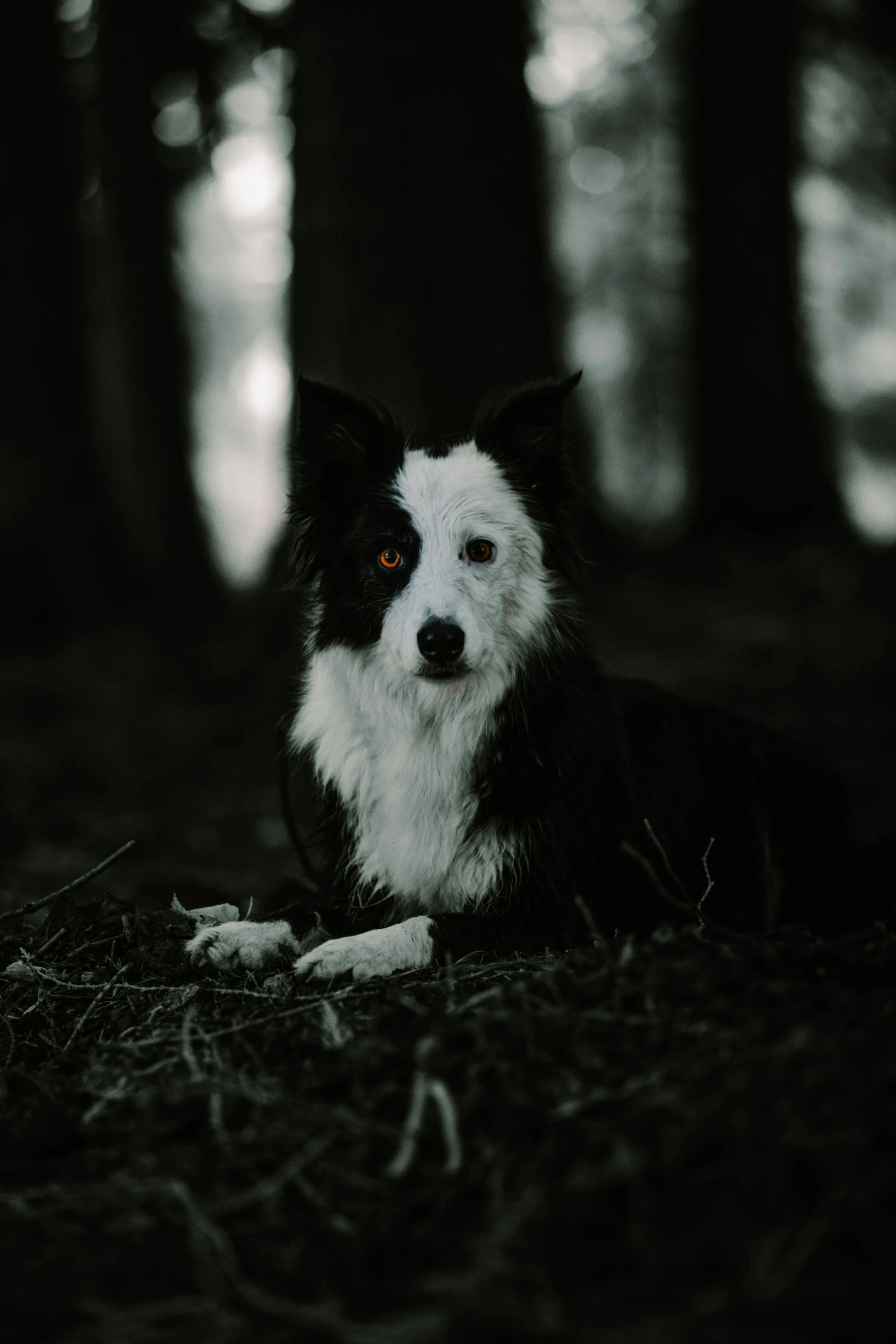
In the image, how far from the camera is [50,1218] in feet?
5.84

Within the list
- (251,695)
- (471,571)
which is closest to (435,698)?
(471,571)

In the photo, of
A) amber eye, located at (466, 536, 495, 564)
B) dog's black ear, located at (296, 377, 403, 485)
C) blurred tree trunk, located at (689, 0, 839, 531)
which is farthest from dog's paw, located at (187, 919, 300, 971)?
blurred tree trunk, located at (689, 0, 839, 531)

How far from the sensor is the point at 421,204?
26.9 ft

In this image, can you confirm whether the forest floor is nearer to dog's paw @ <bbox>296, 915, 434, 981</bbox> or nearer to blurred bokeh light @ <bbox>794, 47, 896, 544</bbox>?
dog's paw @ <bbox>296, 915, 434, 981</bbox>

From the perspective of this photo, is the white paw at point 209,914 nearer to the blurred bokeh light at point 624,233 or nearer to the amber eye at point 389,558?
the amber eye at point 389,558

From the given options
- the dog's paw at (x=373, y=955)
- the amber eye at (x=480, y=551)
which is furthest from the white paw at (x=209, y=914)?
the amber eye at (x=480, y=551)

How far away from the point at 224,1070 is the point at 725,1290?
1.08m

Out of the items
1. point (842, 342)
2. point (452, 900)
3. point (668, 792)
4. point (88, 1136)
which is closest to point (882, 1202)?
point (88, 1136)

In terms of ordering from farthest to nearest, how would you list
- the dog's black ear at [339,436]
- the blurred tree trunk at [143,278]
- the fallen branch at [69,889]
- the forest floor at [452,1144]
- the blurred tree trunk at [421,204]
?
1. the blurred tree trunk at [143,278]
2. the blurred tree trunk at [421,204]
3. the dog's black ear at [339,436]
4. the fallen branch at [69,889]
5. the forest floor at [452,1144]

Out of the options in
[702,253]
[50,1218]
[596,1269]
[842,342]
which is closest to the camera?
[596,1269]

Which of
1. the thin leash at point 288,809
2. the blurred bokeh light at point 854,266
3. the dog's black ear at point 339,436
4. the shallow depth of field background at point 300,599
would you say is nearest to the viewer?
the shallow depth of field background at point 300,599

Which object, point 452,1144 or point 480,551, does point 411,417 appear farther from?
point 452,1144

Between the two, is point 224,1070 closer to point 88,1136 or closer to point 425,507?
point 88,1136

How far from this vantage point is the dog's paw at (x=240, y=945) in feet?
9.43
